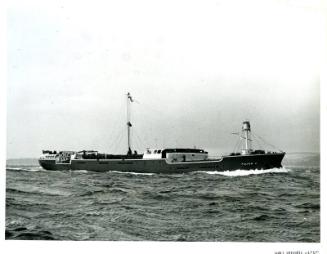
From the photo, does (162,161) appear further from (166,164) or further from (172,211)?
(172,211)

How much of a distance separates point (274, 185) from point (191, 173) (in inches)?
179

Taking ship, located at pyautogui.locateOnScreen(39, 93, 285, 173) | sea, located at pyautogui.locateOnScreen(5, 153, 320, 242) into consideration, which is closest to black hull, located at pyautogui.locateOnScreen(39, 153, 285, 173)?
ship, located at pyautogui.locateOnScreen(39, 93, 285, 173)

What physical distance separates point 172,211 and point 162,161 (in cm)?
606

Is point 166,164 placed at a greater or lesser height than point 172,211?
greater

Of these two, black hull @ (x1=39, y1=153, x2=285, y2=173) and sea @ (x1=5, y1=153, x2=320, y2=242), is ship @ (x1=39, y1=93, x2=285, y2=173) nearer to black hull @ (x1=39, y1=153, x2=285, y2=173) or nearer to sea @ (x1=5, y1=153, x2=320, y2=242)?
black hull @ (x1=39, y1=153, x2=285, y2=173)

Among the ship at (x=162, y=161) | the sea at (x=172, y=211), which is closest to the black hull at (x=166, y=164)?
the ship at (x=162, y=161)

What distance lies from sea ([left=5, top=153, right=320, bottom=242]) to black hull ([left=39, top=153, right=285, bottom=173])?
3.08 m

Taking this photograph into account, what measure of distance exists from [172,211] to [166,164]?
238 inches

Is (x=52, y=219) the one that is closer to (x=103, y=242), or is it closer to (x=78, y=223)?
(x=78, y=223)

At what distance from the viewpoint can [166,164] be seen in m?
14.8

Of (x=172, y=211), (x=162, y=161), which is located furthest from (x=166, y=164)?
(x=172, y=211)

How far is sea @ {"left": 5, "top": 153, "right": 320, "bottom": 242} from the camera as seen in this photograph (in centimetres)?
809

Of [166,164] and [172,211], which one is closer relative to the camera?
[172,211]

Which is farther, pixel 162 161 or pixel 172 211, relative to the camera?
pixel 162 161
